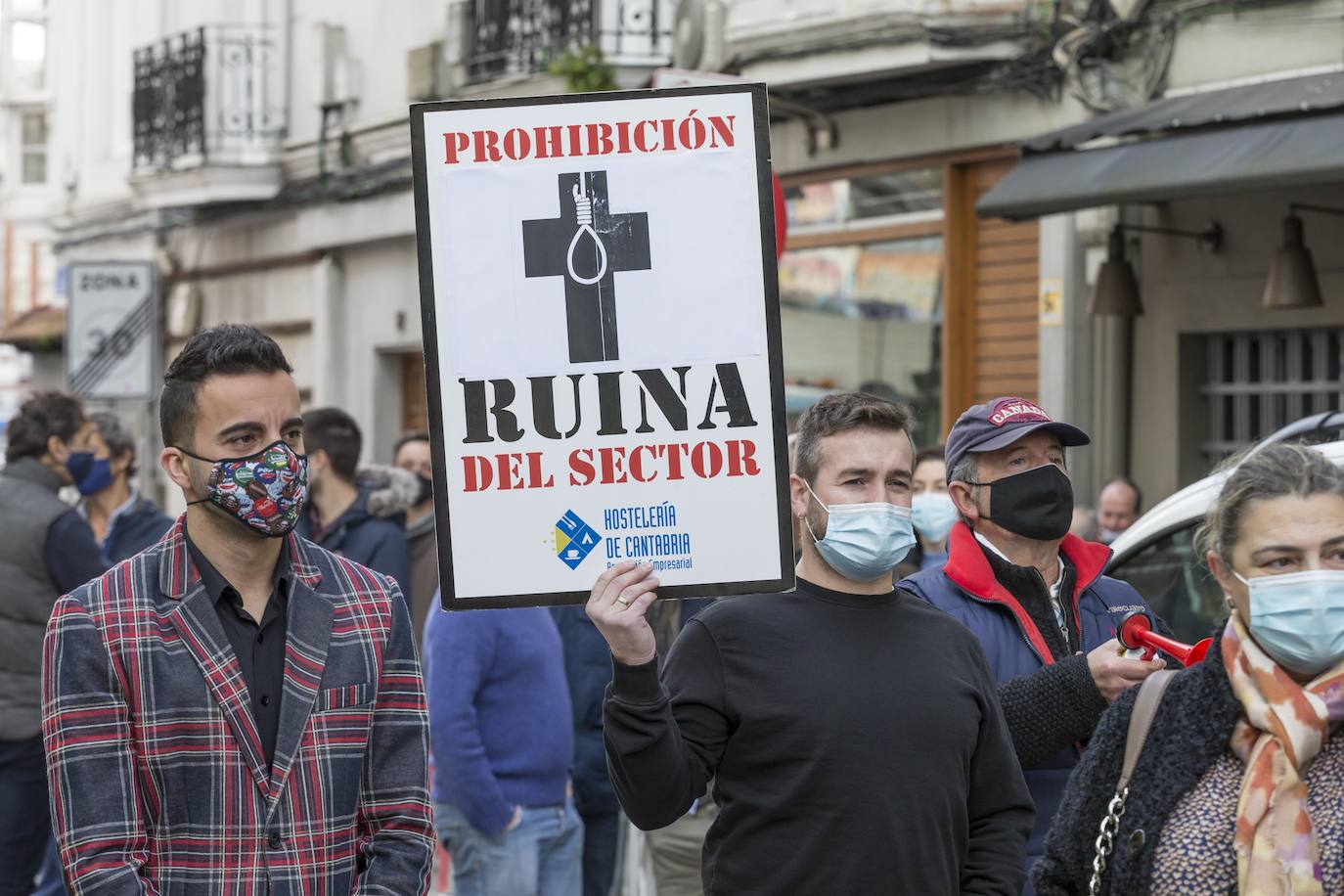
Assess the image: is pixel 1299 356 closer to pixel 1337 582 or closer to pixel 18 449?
pixel 18 449

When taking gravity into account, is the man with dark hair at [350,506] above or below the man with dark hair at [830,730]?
above

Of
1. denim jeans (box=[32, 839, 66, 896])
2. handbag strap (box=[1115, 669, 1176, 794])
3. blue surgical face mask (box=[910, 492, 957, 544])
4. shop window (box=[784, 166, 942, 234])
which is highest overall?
shop window (box=[784, 166, 942, 234])

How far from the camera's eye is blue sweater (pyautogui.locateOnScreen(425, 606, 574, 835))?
22.2 feet

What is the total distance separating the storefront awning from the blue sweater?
492 cm

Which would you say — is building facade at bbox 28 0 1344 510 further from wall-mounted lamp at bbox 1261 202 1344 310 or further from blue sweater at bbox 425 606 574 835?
blue sweater at bbox 425 606 574 835

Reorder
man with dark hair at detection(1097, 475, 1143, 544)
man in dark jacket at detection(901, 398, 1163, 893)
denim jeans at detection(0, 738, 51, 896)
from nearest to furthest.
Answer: man in dark jacket at detection(901, 398, 1163, 893)
denim jeans at detection(0, 738, 51, 896)
man with dark hair at detection(1097, 475, 1143, 544)

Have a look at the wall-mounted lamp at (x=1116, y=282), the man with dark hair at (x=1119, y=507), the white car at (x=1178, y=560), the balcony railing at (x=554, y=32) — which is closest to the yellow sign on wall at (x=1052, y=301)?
the wall-mounted lamp at (x=1116, y=282)

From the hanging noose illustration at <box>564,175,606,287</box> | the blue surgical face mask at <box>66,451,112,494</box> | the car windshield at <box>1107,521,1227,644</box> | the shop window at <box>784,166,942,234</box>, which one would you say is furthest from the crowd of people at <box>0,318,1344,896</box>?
the shop window at <box>784,166,942,234</box>

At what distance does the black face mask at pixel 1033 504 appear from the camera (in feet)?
16.4

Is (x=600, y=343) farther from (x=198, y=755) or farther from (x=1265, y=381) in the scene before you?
(x=1265, y=381)

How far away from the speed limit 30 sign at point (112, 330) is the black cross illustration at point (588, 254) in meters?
9.81

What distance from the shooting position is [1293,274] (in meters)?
12.5

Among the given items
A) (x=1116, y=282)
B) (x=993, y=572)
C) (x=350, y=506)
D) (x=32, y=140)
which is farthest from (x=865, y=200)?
(x=32, y=140)

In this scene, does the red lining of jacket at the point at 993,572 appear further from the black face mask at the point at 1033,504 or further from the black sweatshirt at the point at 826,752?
the black sweatshirt at the point at 826,752
